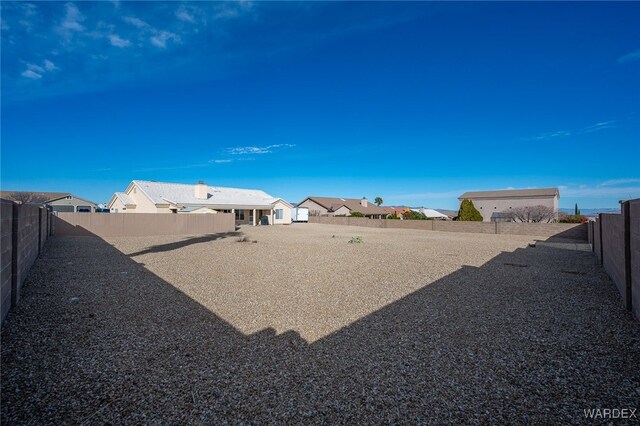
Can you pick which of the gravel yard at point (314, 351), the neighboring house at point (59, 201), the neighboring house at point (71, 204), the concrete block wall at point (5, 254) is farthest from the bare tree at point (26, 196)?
the concrete block wall at point (5, 254)

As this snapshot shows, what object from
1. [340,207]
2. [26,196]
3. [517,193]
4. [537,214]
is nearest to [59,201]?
[26,196]

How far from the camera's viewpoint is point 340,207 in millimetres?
58000

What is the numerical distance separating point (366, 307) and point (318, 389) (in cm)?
297

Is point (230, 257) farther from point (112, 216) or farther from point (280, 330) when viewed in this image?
point (112, 216)

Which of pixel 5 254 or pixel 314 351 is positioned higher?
pixel 5 254

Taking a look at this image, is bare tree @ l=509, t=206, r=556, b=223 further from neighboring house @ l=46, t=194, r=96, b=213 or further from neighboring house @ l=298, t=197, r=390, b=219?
neighboring house @ l=46, t=194, r=96, b=213

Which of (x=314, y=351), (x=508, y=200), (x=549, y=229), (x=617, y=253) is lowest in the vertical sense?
(x=314, y=351)

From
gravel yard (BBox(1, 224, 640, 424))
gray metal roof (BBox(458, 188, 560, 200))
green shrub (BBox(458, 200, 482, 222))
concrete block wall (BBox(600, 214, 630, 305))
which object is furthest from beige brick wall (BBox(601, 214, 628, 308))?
gray metal roof (BBox(458, 188, 560, 200))

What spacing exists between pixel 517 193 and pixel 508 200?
204 centimetres

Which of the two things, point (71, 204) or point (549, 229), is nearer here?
point (549, 229)

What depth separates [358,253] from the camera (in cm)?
1402

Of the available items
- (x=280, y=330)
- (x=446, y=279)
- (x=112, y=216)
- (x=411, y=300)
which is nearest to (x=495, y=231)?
(x=446, y=279)

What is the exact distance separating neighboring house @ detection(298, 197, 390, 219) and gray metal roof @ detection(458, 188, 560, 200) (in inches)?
648

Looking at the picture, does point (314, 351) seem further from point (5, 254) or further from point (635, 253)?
point (635, 253)
